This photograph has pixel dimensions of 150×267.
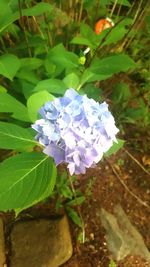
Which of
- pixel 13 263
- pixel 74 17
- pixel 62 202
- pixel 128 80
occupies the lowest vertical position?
pixel 13 263

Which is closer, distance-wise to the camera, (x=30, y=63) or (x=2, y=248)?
(x=30, y=63)

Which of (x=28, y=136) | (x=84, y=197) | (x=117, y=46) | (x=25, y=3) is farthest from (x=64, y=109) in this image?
(x=117, y=46)

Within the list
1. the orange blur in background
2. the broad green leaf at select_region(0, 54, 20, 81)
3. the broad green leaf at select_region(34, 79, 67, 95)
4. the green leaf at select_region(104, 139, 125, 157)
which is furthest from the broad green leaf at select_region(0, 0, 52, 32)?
the green leaf at select_region(104, 139, 125, 157)

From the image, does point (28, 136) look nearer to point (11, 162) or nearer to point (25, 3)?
point (11, 162)

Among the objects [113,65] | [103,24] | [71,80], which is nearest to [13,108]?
[71,80]

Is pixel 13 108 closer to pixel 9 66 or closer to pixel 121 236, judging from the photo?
pixel 9 66

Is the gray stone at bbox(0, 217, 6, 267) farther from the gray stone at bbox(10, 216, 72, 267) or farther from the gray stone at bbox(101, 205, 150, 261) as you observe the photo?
the gray stone at bbox(101, 205, 150, 261)
